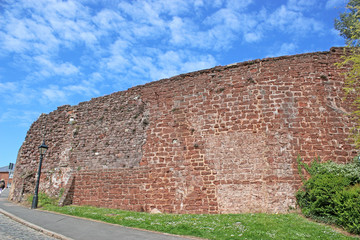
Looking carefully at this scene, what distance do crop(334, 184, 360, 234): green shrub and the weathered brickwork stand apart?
1975 millimetres

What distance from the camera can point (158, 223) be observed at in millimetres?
8805

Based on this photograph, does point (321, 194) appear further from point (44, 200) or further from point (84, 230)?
point (44, 200)

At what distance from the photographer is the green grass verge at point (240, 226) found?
23.5ft

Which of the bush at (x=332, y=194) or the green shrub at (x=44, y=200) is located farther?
the green shrub at (x=44, y=200)

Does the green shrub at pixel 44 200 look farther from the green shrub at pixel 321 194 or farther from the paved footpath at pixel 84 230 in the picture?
→ the green shrub at pixel 321 194

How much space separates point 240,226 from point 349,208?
10.0 ft

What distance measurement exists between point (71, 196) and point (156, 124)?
19.8ft

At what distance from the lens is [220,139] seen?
1148 centimetres

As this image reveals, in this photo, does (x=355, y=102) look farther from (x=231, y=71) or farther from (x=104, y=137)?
(x=104, y=137)

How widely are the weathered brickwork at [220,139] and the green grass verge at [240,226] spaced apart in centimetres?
133

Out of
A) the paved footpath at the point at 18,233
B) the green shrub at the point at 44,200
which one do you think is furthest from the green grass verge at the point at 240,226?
the green shrub at the point at 44,200

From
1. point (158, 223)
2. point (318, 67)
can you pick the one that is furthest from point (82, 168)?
point (318, 67)

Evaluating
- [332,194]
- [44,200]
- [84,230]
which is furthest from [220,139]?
[44,200]

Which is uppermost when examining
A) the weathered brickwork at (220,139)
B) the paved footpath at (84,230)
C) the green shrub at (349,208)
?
the weathered brickwork at (220,139)
